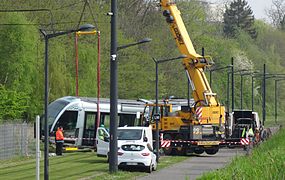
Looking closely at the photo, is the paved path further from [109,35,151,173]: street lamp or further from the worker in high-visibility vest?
the worker in high-visibility vest

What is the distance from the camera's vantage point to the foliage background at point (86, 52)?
53.9 metres

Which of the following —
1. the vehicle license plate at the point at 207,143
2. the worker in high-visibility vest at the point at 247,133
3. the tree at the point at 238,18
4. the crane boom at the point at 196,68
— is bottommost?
the vehicle license plate at the point at 207,143

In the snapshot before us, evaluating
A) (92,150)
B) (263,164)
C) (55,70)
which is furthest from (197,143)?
(263,164)

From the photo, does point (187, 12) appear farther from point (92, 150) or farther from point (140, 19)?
point (92, 150)

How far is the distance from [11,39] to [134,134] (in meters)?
21.1

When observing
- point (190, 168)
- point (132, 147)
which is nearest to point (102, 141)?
point (190, 168)

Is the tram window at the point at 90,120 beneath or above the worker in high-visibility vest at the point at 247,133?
above

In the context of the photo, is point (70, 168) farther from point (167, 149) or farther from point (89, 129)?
point (89, 129)

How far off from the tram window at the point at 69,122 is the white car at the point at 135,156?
52.1 feet

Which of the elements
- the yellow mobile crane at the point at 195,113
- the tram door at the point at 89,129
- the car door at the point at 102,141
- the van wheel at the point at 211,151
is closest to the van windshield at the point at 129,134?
the car door at the point at 102,141

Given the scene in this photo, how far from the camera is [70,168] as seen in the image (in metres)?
36.8

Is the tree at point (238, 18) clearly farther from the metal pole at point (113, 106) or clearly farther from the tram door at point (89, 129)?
the metal pole at point (113, 106)

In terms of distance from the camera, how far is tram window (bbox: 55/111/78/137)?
Answer: 165 ft

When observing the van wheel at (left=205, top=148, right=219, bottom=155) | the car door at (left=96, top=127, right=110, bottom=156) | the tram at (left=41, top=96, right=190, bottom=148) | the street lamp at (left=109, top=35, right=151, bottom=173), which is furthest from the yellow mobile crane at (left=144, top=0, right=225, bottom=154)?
the street lamp at (left=109, top=35, right=151, bottom=173)
